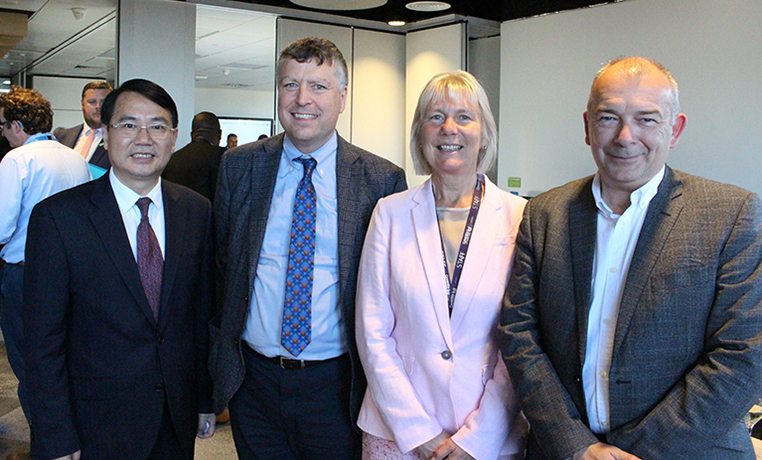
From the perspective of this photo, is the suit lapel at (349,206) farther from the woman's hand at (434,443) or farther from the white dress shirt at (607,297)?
the white dress shirt at (607,297)

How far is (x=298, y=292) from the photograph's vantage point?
2057 millimetres

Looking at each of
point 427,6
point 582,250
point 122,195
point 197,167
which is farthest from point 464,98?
point 427,6

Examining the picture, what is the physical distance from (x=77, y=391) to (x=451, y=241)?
4.24 ft

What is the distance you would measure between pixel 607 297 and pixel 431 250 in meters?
0.54

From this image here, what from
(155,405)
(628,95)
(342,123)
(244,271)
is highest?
(342,123)

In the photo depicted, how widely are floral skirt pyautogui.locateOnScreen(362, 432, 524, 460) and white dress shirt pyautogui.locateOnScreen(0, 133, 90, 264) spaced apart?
2.63m

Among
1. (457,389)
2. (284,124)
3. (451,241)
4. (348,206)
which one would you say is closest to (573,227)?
(451,241)

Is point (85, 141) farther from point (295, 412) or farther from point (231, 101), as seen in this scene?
point (231, 101)

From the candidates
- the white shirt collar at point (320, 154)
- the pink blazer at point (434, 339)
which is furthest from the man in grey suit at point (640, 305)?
the white shirt collar at point (320, 154)

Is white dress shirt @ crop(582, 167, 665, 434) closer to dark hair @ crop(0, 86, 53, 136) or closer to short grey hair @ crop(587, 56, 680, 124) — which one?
short grey hair @ crop(587, 56, 680, 124)

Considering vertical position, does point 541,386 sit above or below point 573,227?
below

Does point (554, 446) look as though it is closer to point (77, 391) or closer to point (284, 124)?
point (284, 124)

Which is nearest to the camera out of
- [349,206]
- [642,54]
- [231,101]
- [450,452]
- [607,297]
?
[607,297]

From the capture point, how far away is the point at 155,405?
2.04 m
